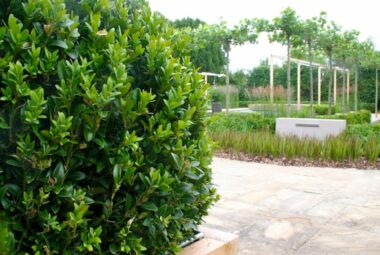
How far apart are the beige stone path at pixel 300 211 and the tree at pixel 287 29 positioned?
4969mm

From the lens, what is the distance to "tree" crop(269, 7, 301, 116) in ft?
32.5

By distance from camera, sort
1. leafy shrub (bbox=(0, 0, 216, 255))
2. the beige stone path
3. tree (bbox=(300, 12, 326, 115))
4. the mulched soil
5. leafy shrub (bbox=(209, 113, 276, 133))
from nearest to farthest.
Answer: leafy shrub (bbox=(0, 0, 216, 255)) → the beige stone path → the mulched soil → leafy shrub (bbox=(209, 113, 276, 133)) → tree (bbox=(300, 12, 326, 115))

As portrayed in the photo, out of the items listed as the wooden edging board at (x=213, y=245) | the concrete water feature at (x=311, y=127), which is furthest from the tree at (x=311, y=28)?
the wooden edging board at (x=213, y=245)

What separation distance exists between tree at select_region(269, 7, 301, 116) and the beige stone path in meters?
4.97

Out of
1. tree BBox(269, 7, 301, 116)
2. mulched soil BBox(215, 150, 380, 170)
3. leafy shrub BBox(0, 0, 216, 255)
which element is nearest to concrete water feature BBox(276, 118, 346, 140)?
tree BBox(269, 7, 301, 116)

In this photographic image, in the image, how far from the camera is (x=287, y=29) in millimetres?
10195

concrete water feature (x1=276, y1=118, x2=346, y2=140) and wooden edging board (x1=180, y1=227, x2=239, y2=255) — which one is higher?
concrete water feature (x1=276, y1=118, x2=346, y2=140)

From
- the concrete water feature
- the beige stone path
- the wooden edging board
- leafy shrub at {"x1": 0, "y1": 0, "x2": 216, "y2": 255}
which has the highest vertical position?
leafy shrub at {"x1": 0, "y1": 0, "x2": 216, "y2": 255}

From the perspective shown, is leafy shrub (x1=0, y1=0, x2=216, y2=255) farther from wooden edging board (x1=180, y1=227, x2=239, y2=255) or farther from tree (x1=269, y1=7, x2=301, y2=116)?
tree (x1=269, y1=7, x2=301, y2=116)

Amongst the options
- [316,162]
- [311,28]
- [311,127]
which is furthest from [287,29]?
[316,162]

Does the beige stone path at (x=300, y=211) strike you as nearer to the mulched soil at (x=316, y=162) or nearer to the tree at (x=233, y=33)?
the mulched soil at (x=316, y=162)

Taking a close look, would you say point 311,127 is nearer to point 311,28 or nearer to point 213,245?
point 311,28

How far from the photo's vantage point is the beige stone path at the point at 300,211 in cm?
264

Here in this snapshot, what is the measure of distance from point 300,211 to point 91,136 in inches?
108
